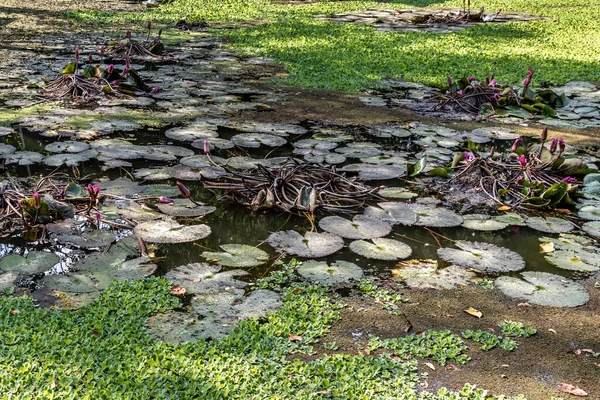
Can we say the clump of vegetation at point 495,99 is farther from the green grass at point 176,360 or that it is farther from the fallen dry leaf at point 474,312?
the green grass at point 176,360

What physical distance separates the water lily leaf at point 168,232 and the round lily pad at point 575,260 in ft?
4.95

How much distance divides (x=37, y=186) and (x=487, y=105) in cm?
354

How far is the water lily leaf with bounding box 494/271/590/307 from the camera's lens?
236cm

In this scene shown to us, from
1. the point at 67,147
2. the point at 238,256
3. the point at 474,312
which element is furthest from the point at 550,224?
the point at 67,147

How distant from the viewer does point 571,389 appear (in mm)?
1864

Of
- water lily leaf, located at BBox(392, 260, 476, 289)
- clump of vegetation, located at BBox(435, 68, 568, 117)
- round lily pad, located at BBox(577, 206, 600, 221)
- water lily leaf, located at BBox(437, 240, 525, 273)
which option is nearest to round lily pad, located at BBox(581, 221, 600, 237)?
round lily pad, located at BBox(577, 206, 600, 221)

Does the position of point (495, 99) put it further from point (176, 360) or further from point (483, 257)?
point (176, 360)

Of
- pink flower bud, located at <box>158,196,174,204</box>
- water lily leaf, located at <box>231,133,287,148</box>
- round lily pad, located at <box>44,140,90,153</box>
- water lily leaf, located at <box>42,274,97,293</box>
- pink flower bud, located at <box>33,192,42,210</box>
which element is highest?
pink flower bud, located at <box>33,192,42,210</box>

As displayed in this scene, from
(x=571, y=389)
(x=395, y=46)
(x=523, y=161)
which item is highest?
(x=395, y=46)

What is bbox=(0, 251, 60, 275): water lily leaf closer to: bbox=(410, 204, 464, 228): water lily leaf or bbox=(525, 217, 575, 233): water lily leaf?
bbox=(410, 204, 464, 228): water lily leaf

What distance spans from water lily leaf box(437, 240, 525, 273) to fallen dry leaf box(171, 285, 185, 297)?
1108 millimetres

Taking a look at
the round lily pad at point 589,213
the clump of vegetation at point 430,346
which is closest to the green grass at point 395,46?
the round lily pad at point 589,213

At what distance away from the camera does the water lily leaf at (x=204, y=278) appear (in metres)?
2.33

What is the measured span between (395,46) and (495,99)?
307 centimetres
